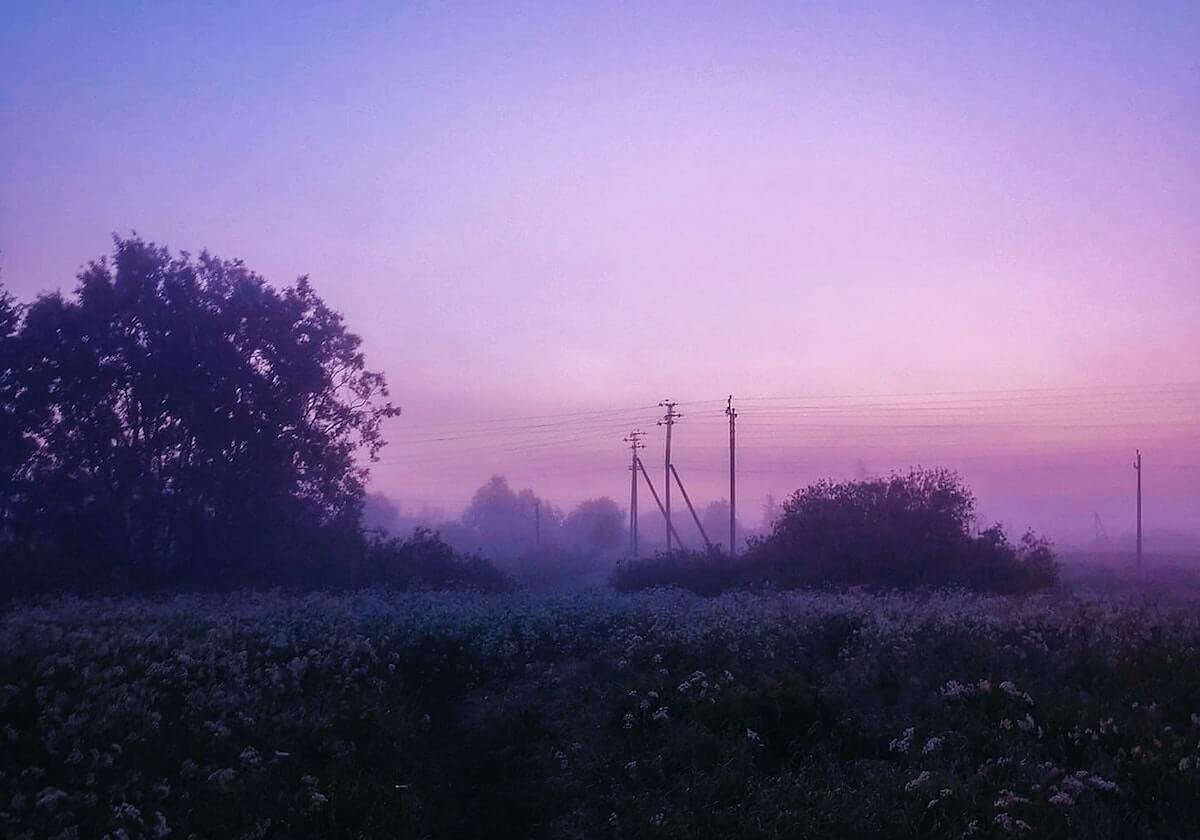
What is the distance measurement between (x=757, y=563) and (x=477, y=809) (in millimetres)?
26606

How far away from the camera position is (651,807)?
9.89 meters

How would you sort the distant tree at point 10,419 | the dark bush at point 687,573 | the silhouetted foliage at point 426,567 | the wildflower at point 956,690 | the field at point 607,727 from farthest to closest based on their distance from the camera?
the dark bush at point 687,573 < the silhouetted foliage at point 426,567 < the distant tree at point 10,419 < the wildflower at point 956,690 < the field at point 607,727

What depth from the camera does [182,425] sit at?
32.3m

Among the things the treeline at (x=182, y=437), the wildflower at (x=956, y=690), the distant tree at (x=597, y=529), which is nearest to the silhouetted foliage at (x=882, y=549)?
the treeline at (x=182, y=437)

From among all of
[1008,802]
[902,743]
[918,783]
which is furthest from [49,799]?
[1008,802]

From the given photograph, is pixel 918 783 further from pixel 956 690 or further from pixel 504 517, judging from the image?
pixel 504 517

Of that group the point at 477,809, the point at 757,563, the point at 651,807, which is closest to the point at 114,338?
the point at 757,563

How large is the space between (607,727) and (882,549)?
78.8 feet

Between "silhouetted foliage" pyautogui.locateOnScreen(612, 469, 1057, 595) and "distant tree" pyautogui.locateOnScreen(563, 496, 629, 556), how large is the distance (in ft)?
139

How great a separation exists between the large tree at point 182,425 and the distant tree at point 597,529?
4570 centimetres

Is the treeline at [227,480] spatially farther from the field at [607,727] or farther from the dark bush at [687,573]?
the field at [607,727]

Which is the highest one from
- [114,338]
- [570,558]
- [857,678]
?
[114,338]

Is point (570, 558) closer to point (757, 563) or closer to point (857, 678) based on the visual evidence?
point (757, 563)

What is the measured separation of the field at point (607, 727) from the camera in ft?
30.0
